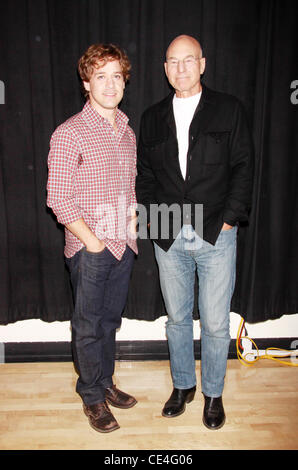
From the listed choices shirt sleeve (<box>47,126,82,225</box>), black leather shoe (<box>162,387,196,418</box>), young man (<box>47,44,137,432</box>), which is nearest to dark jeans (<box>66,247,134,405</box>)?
young man (<box>47,44,137,432</box>)

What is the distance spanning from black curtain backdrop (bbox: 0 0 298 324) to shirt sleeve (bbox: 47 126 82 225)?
684 mm

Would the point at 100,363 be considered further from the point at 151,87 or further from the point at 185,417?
the point at 151,87

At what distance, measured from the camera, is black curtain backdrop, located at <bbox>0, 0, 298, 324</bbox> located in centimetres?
216

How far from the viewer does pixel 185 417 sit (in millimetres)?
2002

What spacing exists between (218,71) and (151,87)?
1.30 feet

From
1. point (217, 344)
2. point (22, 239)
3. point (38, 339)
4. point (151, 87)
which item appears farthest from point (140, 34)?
Answer: point (38, 339)

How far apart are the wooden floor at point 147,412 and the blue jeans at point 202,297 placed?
199 mm

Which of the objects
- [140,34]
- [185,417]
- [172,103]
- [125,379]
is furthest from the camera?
[125,379]

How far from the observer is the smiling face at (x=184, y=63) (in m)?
1.70

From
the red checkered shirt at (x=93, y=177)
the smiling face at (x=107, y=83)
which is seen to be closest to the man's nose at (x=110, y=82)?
the smiling face at (x=107, y=83)

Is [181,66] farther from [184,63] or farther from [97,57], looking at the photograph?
[97,57]

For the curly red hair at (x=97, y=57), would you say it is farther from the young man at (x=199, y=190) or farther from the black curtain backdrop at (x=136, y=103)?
the black curtain backdrop at (x=136, y=103)

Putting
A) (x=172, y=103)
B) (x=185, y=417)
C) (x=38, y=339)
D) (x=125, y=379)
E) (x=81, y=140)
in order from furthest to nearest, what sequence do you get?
1. (x=38, y=339)
2. (x=125, y=379)
3. (x=185, y=417)
4. (x=172, y=103)
5. (x=81, y=140)

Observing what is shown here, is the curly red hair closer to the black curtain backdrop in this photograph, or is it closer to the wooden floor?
the black curtain backdrop
